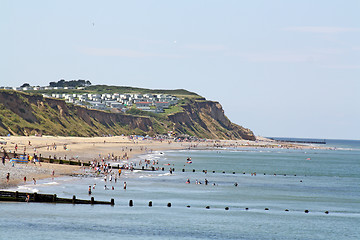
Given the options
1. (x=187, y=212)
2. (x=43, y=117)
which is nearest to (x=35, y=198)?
(x=187, y=212)

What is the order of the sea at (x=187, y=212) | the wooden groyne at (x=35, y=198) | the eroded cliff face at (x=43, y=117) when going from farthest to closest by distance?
the eroded cliff face at (x=43, y=117)
the wooden groyne at (x=35, y=198)
the sea at (x=187, y=212)

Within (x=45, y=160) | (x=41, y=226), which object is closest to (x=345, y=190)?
(x=45, y=160)

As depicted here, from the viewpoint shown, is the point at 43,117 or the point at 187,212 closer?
the point at 187,212

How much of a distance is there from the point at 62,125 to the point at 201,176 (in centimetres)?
8400

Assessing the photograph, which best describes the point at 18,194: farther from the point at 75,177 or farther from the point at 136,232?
the point at 75,177

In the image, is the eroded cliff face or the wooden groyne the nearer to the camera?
the wooden groyne

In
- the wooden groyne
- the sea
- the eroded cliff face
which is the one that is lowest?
the sea

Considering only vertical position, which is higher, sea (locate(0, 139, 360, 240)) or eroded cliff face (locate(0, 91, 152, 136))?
eroded cliff face (locate(0, 91, 152, 136))

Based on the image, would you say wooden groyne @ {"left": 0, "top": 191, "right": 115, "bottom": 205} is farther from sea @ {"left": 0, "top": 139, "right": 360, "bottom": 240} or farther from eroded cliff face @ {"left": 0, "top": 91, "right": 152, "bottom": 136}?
eroded cliff face @ {"left": 0, "top": 91, "right": 152, "bottom": 136}

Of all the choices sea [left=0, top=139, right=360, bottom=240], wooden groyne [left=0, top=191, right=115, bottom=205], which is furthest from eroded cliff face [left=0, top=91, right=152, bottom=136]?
wooden groyne [left=0, top=191, right=115, bottom=205]

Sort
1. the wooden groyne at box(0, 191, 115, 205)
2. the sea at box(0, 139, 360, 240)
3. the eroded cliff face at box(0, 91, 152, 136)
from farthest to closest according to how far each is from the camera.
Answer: the eroded cliff face at box(0, 91, 152, 136)
the wooden groyne at box(0, 191, 115, 205)
the sea at box(0, 139, 360, 240)

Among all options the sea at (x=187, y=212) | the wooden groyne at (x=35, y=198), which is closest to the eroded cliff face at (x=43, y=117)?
the sea at (x=187, y=212)

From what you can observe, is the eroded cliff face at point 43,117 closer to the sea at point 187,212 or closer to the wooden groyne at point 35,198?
the sea at point 187,212

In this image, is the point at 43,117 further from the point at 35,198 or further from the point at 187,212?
the point at 187,212
